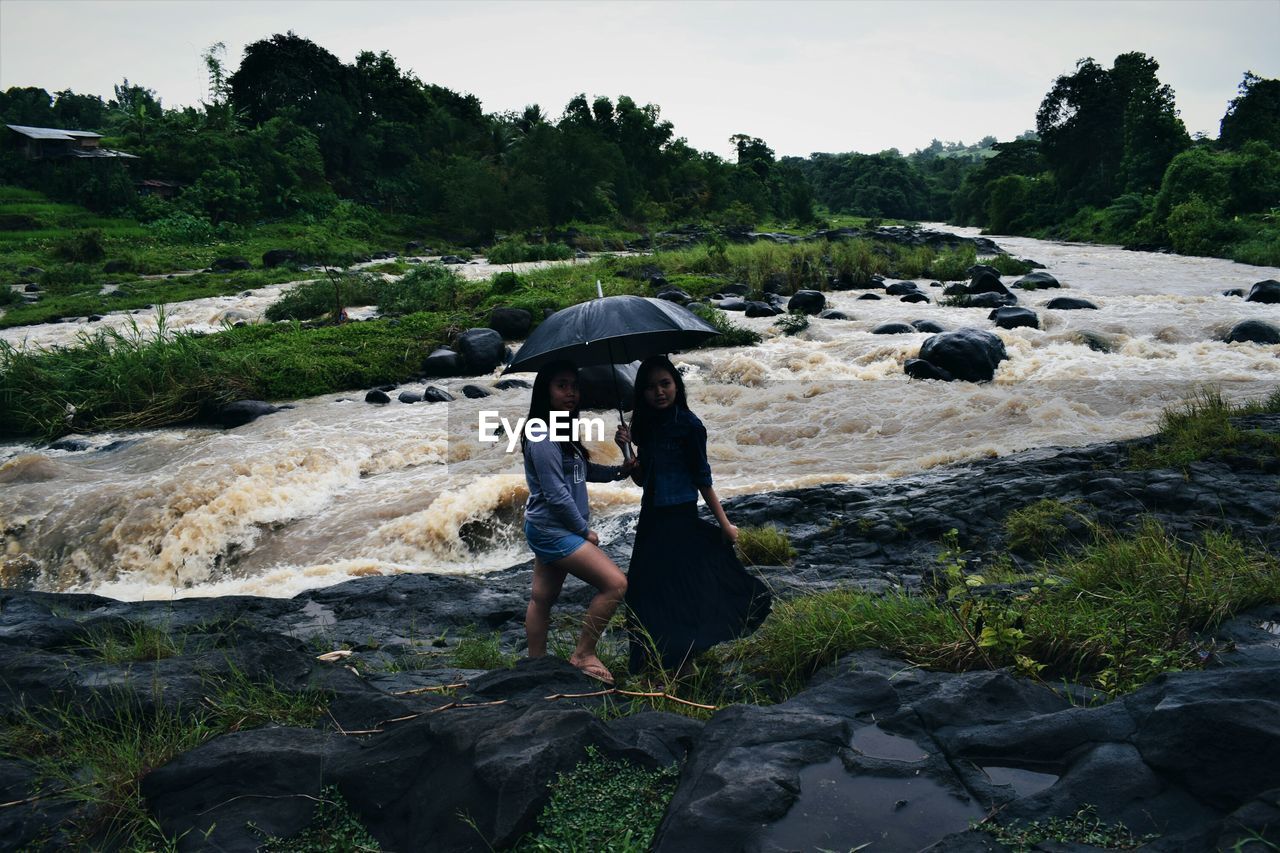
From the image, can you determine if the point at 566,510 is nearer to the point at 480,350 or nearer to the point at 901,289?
the point at 480,350

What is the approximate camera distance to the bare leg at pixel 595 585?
3.86 metres

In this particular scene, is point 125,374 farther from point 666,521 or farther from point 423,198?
point 423,198

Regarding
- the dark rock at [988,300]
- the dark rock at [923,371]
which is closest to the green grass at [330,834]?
the dark rock at [923,371]

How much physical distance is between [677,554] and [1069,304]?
1474 cm

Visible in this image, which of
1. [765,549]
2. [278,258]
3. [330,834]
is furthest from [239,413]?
[278,258]

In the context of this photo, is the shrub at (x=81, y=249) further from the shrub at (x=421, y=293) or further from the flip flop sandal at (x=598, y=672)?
the flip flop sandal at (x=598, y=672)

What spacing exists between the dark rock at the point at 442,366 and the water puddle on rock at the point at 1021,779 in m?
12.3

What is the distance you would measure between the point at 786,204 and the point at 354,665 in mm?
65848

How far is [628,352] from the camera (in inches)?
161

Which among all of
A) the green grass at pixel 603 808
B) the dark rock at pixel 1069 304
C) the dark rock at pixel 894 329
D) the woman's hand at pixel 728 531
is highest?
the dark rock at pixel 1069 304

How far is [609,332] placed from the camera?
12.0 ft

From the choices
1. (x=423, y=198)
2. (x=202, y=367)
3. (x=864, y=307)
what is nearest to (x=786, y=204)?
(x=423, y=198)

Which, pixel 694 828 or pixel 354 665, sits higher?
pixel 694 828

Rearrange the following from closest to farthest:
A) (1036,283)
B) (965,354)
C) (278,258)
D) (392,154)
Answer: (965,354) → (1036,283) → (278,258) → (392,154)
